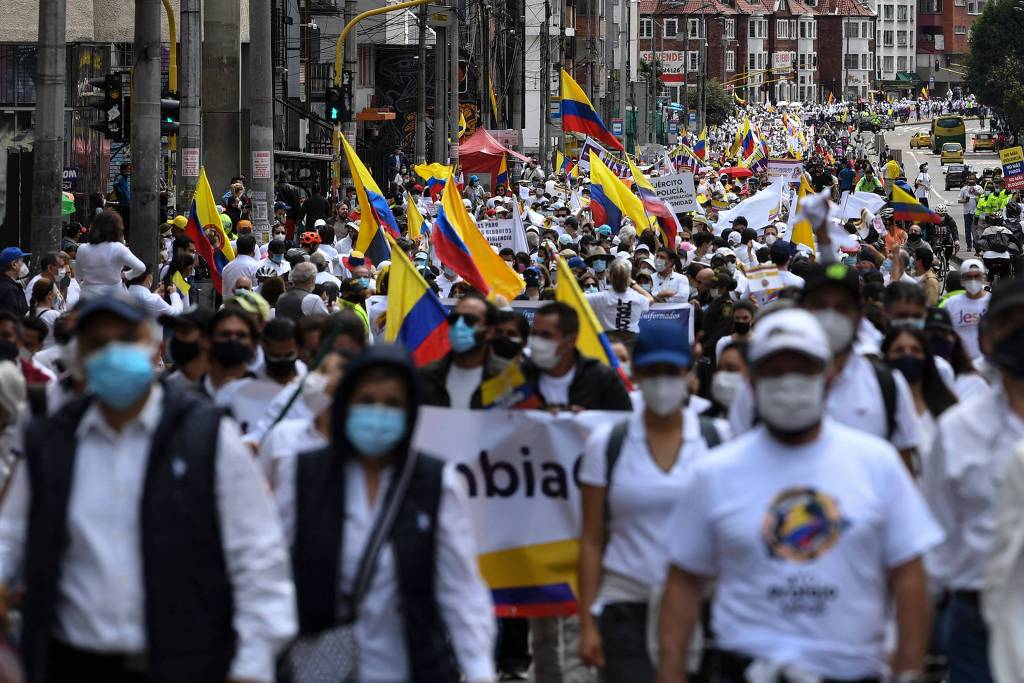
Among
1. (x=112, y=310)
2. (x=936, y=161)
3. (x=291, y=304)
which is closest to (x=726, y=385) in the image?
(x=112, y=310)

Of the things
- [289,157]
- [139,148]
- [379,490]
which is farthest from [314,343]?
[289,157]

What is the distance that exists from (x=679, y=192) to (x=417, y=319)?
17.2m

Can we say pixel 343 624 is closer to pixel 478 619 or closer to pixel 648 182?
pixel 478 619

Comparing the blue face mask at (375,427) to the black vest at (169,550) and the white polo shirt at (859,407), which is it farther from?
the white polo shirt at (859,407)

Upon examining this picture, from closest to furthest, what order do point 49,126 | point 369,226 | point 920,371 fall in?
1. point 920,371
2. point 49,126
3. point 369,226

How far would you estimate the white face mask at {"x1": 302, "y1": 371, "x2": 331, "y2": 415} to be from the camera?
6.84 metres

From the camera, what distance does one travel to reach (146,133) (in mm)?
16766

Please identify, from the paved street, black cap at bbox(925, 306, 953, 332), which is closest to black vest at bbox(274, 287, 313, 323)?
black cap at bbox(925, 306, 953, 332)

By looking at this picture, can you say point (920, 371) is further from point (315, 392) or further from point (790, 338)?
point (790, 338)

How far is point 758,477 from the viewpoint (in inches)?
182

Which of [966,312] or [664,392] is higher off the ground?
[966,312]

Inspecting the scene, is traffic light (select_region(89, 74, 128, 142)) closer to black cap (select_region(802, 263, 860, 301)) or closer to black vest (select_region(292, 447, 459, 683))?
black cap (select_region(802, 263, 860, 301))

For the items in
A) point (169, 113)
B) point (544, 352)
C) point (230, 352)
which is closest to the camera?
point (544, 352)

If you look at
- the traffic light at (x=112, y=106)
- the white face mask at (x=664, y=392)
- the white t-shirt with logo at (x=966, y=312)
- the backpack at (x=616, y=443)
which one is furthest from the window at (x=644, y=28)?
the white face mask at (x=664, y=392)
